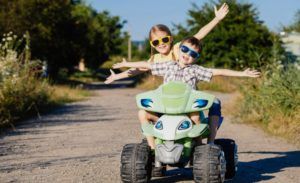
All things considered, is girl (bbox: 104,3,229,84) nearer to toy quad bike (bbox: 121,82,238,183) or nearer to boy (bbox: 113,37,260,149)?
boy (bbox: 113,37,260,149)

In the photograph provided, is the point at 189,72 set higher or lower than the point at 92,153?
higher

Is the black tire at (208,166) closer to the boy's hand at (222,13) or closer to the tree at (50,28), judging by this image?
the boy's hand at (222,13)

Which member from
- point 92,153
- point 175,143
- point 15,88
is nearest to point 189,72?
point 175,143

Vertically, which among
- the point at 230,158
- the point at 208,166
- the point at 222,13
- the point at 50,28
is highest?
the point at 50,28

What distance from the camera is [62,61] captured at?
146 feet

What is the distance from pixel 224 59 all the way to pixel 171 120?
30.7m

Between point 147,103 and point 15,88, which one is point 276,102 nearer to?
point 15,88

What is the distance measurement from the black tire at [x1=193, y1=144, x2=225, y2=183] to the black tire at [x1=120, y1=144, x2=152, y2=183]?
0.49 m

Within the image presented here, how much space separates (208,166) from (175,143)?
0.40 m

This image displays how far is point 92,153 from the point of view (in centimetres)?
949

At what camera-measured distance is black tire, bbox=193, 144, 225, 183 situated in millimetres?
6191

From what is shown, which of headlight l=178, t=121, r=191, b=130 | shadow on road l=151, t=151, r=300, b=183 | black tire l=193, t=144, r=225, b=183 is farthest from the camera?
shadow on road l=151, t=151, r=300, b=183

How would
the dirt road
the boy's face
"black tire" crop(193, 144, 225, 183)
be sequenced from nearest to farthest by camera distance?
"black tire" crop(193, 144, 225, 183) → the boy's face → the dirt road

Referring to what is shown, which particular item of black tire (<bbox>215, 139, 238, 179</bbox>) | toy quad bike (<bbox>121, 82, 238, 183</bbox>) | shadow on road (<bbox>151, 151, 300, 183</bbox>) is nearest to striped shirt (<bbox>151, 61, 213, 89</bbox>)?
toy quad bike (<bbox>121, 82, 238, 183</bbox>)
